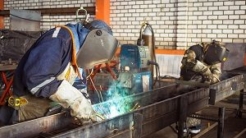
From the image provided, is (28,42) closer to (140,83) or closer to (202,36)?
(140,83)

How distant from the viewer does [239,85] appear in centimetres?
462

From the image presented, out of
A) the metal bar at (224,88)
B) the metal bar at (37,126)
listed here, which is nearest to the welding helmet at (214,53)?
the metal bar at (224,88)

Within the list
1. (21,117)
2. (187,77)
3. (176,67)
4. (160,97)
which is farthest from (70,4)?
(21,117)

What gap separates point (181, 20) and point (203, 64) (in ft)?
10.8

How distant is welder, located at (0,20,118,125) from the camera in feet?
6.53

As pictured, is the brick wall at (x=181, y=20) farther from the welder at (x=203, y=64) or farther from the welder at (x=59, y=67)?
the welder at (x=59, y=67)

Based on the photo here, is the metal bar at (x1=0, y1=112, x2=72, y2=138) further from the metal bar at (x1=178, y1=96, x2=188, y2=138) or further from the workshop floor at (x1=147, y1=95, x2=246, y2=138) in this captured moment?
the workshop floor at (x1=147, y1=95, x2=246, y2=138)

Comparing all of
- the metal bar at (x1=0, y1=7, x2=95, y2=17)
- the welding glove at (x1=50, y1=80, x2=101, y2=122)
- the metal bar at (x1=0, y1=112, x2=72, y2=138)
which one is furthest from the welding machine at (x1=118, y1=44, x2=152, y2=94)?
the metal bar at (x1=0, y1=7, x2=95, y2=17)

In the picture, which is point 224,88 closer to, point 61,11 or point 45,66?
point 45,66

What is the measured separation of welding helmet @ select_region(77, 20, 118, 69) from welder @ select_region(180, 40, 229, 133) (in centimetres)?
236

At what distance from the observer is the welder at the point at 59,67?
1.99 meters

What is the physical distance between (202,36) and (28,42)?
13.3 feet

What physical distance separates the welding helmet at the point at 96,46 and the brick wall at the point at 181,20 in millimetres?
5268

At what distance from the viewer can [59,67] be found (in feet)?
6.75
